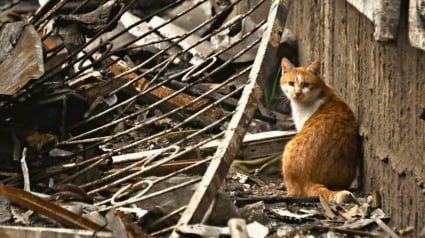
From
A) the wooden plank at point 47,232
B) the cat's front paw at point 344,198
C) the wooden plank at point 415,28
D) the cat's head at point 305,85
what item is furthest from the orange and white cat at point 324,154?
the wooden plank at point 47,232

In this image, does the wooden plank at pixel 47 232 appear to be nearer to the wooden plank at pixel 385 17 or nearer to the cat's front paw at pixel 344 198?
the wooden plank at pixel 385 17

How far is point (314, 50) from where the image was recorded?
8367 mm

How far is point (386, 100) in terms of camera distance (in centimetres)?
558

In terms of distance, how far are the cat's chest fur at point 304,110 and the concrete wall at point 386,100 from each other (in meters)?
0.21

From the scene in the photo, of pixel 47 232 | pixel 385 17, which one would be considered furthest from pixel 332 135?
pixel 47 232

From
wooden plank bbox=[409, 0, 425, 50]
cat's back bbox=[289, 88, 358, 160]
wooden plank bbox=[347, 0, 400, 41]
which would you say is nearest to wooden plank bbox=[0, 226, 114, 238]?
wooden plank bbox=[409, 0, 425, 50]

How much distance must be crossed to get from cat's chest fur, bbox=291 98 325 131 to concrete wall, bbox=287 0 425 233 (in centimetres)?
21

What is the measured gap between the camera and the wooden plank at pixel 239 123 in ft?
14.3

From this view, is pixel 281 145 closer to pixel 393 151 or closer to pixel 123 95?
pixel 123 95

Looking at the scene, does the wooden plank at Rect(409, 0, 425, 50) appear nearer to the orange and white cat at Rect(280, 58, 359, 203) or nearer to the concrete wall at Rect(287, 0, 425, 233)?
the concrete wall at Rect(287, 0, 425, 233)

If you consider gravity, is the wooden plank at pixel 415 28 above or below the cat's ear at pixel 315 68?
above

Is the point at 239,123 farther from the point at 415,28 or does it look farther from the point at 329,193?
the point at 329,193

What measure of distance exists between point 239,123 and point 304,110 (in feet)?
6.93

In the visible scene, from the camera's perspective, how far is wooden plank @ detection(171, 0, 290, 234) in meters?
4.35
